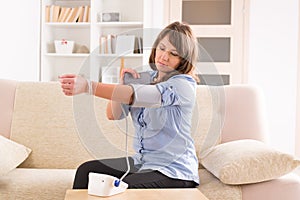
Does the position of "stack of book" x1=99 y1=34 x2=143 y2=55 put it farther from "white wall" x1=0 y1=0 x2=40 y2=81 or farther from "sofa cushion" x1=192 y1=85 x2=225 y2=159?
"white wall" x1=0 y1=0 x2=40 y2=81

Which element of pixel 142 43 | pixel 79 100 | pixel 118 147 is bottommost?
pixel 118 147

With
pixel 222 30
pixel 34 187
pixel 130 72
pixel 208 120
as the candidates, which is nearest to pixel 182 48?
pixel 130 72

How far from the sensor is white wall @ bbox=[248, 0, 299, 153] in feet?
16.7

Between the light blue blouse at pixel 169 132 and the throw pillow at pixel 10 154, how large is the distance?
1.95 feet

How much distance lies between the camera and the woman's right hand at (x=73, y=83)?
1587mm

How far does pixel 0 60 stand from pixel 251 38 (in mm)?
2235

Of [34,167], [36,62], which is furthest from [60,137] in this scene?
[36,62]

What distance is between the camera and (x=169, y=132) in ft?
6.39

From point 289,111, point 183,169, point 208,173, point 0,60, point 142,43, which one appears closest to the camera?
point 142,43

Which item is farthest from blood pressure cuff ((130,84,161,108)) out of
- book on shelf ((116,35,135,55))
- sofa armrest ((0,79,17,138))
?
sofa armrest ((0,79,17,138))

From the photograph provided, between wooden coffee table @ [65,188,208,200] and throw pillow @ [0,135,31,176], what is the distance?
0.62 m

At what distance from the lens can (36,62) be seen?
522 centimetres

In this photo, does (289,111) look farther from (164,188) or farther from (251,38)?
(164,188)

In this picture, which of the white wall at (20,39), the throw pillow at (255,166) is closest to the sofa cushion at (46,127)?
the throw pillow at (255,166)
